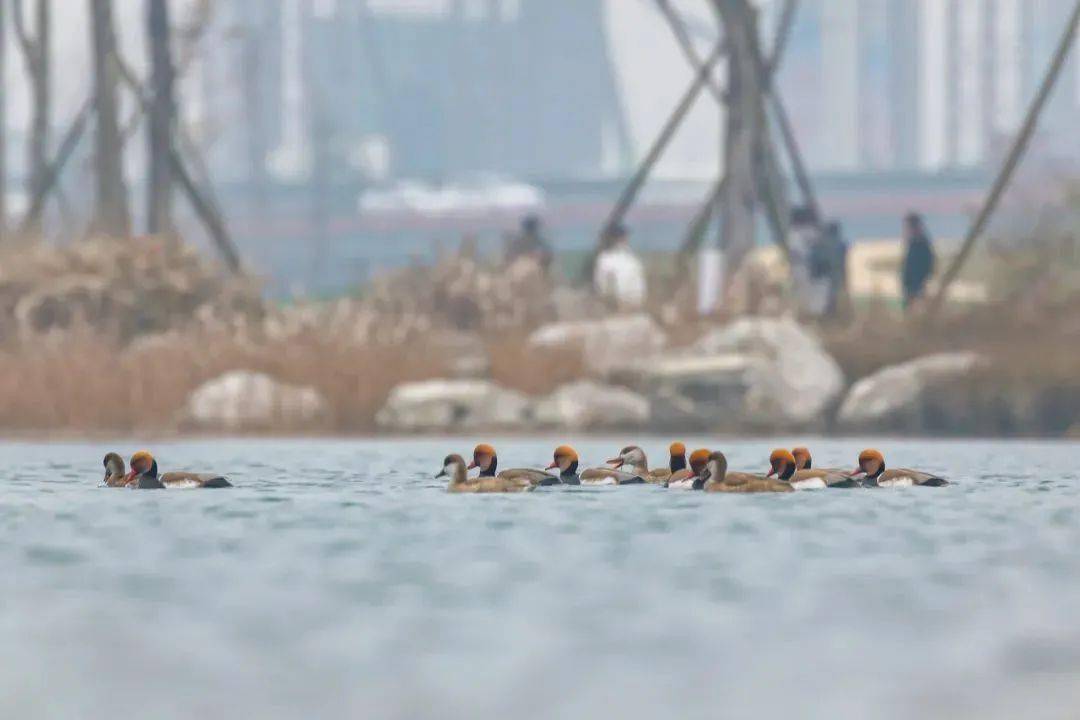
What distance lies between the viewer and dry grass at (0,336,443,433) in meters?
28.5

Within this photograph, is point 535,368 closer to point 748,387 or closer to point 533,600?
point 748,387

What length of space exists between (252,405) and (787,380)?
212 inches

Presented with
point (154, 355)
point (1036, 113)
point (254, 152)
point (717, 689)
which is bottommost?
point (717, 689)

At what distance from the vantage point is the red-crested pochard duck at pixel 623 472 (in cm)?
2088

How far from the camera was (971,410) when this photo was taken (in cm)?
2819

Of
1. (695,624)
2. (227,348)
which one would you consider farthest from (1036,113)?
(695,624)

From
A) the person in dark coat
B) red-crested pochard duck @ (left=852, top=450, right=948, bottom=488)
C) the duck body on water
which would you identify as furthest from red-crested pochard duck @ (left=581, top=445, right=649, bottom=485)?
the person in dark coat

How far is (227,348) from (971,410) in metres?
7.69

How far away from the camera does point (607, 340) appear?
2950 centimetres

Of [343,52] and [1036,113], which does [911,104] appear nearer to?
[343,52]

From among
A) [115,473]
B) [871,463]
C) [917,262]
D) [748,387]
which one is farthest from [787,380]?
[115,473]

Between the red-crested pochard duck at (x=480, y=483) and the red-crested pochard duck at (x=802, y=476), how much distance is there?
5.90 feet

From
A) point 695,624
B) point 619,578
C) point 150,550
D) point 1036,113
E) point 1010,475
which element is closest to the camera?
point 695,624

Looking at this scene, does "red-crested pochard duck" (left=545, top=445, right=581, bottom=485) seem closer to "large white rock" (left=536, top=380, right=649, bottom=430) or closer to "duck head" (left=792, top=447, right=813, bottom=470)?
"duck head" (left=792, top=447, right=813, bottom=470)
